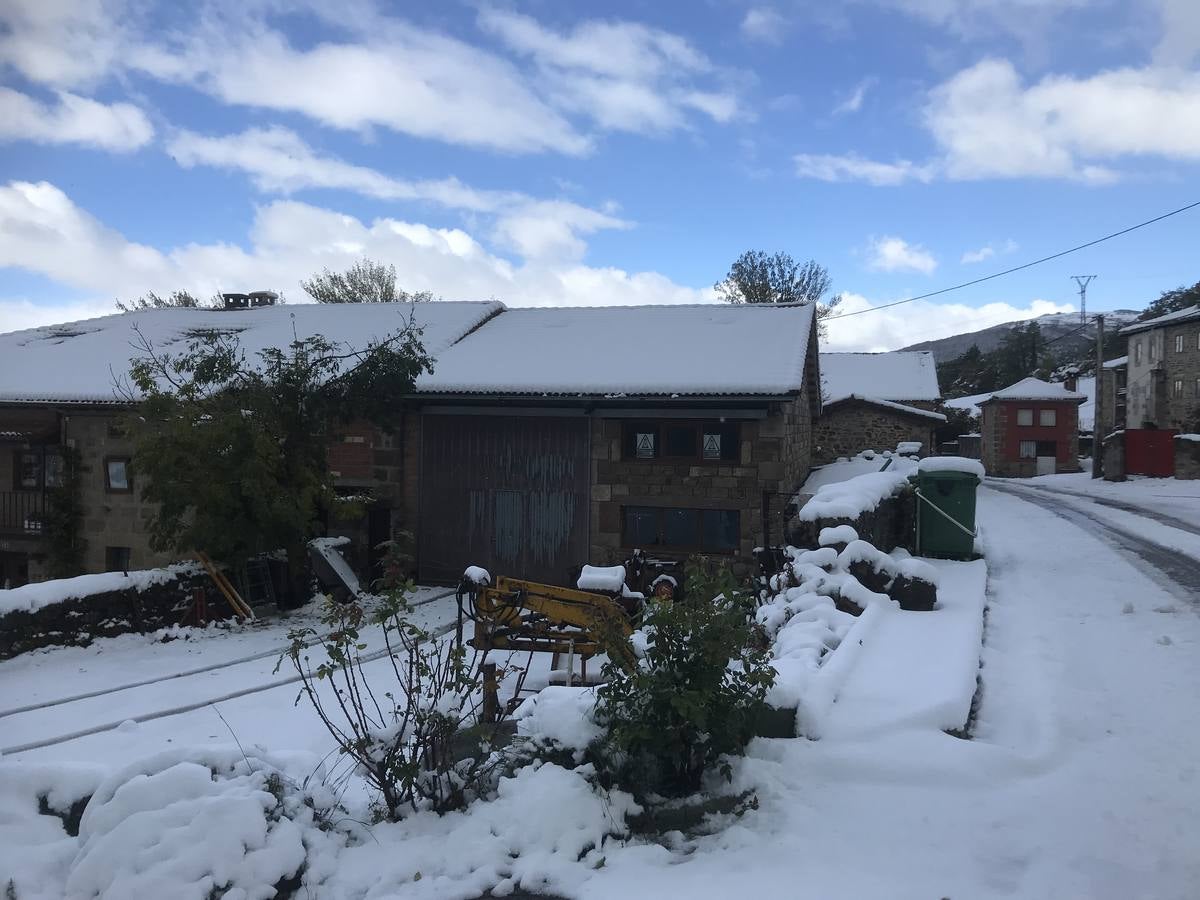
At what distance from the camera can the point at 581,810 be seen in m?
4.34

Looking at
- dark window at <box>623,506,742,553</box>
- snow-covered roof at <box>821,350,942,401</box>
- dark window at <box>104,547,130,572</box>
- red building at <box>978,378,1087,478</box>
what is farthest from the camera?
red building at <box>978,378,1087,478</box>

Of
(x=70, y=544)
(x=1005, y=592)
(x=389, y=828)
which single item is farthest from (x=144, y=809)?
(x=70, y=544)

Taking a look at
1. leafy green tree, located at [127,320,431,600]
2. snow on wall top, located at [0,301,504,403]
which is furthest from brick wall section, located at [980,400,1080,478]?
leafy green tree, located at [127,320,431,600]

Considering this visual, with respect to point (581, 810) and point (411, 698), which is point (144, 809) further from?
point (581, 810)

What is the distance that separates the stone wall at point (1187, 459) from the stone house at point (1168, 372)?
621 cm

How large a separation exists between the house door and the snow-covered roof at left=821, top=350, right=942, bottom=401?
5.42 meters

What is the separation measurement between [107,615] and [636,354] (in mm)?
9337

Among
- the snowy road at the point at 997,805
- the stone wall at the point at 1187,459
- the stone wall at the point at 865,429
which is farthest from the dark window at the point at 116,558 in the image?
the stone wall at the point at 1187,459

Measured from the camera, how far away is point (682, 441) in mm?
13992

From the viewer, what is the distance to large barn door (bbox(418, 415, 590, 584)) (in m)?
14.4

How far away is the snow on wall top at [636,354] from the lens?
1345cm

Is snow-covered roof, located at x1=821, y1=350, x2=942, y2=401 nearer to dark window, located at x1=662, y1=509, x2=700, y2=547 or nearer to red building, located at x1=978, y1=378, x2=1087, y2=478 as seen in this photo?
red building, located at x1=978, y1=378, x2=1087, y2=478

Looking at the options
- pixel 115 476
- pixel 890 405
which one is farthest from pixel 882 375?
pixel 115 476

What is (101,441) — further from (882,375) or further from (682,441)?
(882,375)
